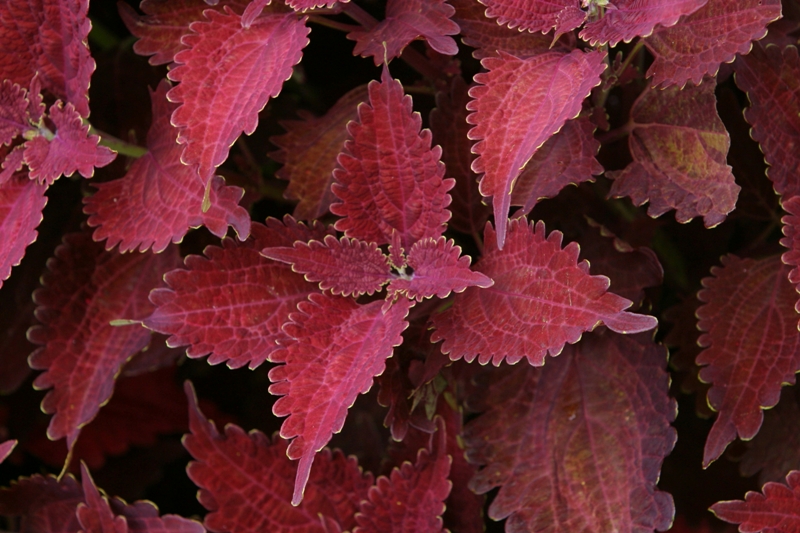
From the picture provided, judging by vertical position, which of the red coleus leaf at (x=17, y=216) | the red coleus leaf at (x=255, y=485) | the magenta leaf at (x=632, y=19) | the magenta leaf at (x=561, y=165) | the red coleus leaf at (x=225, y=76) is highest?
the magenta leaf at (x=632, y=19)

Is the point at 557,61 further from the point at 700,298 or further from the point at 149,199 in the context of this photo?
the point at 149,199

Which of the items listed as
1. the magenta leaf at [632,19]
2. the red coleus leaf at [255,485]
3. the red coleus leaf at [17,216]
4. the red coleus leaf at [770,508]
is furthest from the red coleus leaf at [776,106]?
the red coleus leaf at [17,216]

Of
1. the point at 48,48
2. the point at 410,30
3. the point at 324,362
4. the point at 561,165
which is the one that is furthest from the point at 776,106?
the point at 48,48

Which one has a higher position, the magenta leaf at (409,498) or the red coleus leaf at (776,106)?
the red coleus leaf at (776,106)

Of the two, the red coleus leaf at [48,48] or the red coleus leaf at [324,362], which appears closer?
the red coleus leaf at [324,362]

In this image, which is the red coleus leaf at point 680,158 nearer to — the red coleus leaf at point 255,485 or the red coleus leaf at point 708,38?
the red coleus leaf at point 708,38
